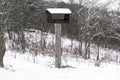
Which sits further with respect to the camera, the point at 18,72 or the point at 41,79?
the point at 18,72

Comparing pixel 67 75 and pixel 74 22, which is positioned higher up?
pixel 67 75

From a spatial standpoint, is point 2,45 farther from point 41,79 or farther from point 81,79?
point 81,79

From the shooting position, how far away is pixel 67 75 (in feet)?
16.4

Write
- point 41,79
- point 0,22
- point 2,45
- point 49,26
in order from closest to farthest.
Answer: point 41,79
point 2,45
point 0,22
point 49,26

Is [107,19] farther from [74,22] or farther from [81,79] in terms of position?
[81,79]

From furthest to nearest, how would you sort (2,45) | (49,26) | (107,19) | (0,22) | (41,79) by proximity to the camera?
(49,26) < (107,19) < (0,22) < (2,45) < (41,79)

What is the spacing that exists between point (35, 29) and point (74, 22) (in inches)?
127

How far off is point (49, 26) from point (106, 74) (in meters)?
16.4

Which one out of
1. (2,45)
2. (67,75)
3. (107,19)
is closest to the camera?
(67,75)

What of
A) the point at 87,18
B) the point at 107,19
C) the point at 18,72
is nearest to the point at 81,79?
the point at 18,72

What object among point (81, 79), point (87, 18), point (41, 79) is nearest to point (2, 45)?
point (41, 79)

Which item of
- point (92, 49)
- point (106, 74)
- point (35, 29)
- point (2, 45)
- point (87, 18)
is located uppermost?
point (2, 45)

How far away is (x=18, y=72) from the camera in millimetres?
5023

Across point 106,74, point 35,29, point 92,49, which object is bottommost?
point 92,49
